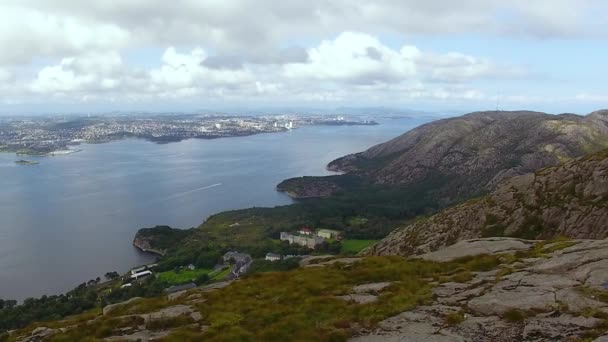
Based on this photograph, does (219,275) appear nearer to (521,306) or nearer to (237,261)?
(237,261)

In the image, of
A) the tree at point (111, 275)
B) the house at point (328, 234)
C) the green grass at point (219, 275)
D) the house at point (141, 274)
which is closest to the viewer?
the green grass at point (219, 275)

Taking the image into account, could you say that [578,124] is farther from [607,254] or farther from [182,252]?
[607,254]

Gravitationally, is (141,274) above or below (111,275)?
above

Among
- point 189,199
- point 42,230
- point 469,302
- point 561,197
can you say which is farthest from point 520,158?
point 469,302

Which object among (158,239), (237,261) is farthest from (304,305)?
(158,239)

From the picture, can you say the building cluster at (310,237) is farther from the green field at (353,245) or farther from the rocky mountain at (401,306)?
the rocky mountain at (401,306)

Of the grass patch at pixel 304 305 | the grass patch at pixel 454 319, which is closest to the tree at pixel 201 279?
the grass patch at pixel 304 305
